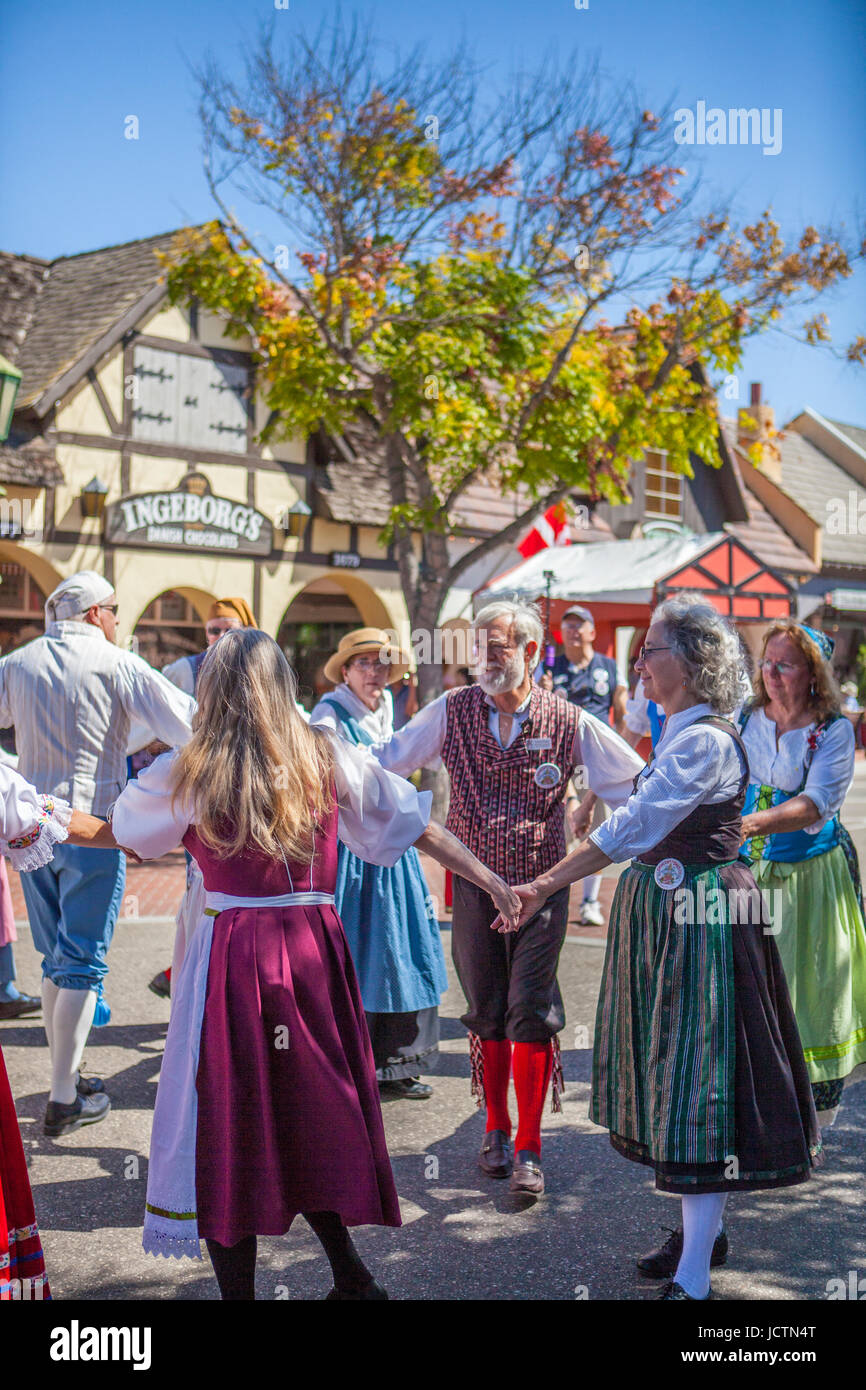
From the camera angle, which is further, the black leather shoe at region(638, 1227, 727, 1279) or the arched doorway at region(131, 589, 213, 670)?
the arched doorway at region(131, 589, 213, 670)

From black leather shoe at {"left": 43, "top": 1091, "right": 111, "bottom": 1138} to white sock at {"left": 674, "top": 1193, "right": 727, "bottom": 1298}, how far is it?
2.36m

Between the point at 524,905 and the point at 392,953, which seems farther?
the point at 392,953

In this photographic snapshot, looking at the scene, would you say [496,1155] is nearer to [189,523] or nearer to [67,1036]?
[67,1036]

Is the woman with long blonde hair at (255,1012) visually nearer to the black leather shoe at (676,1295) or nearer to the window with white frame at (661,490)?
the black leather shoe at (676,1295)

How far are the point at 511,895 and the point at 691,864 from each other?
73 cm

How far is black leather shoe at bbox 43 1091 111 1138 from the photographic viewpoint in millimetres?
4602

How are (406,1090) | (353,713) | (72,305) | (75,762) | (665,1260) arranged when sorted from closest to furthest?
(665,1260)
(75,762)
(406,1090)
(353,713)
(72,305)

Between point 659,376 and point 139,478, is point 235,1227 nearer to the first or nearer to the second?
point 659,376

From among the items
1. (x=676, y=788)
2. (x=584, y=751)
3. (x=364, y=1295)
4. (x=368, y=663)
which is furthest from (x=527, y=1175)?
(x=368, y=663)

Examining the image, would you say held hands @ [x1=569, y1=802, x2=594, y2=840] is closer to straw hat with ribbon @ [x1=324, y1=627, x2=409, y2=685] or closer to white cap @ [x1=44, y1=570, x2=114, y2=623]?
straw hat with ribbon @ [x1=324, y1=627, x2=409, y2=685]

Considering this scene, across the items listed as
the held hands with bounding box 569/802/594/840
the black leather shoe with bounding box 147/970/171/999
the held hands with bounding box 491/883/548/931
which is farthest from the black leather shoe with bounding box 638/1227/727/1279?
the black leather shoe with bounding box 147/970/171/999

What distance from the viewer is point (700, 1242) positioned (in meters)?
3.30

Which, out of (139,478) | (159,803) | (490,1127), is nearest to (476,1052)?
(490,1127)

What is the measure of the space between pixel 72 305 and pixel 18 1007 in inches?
473
